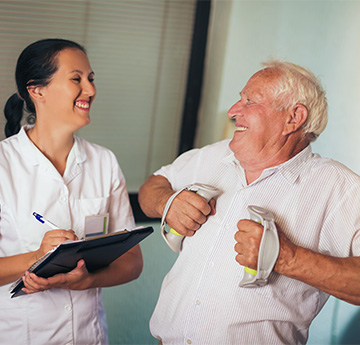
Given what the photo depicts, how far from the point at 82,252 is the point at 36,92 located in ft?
2.17

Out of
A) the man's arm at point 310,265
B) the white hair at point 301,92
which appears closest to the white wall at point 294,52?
the white hair at point 301,92

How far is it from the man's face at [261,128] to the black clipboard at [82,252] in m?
0.43

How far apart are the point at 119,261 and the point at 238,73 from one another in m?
2.04

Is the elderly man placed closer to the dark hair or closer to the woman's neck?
the woman's neck

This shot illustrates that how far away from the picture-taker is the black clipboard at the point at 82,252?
140 centimetres

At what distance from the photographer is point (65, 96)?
176 cm

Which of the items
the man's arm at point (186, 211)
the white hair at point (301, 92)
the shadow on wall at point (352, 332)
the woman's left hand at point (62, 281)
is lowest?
the shadow on wall at point (352, 332)

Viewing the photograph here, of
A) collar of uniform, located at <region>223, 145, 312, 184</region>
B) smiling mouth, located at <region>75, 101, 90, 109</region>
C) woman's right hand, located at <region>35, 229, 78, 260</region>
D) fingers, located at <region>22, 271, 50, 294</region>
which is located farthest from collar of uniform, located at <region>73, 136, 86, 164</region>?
collar of uniform, located at <region>223, 145, 312, 184</region>

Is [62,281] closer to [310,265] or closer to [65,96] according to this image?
[65,96]

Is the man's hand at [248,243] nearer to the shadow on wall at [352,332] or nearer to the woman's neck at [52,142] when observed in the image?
the woman's neck at [52,142]

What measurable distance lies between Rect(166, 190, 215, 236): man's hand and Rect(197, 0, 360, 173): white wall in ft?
2.91

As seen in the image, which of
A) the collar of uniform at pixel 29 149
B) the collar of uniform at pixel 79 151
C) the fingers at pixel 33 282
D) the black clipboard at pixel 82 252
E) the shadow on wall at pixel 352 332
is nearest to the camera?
the black clipboard at pixel 82 252

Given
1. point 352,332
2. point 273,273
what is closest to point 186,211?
point 273,273

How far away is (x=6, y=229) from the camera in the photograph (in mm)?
1675
